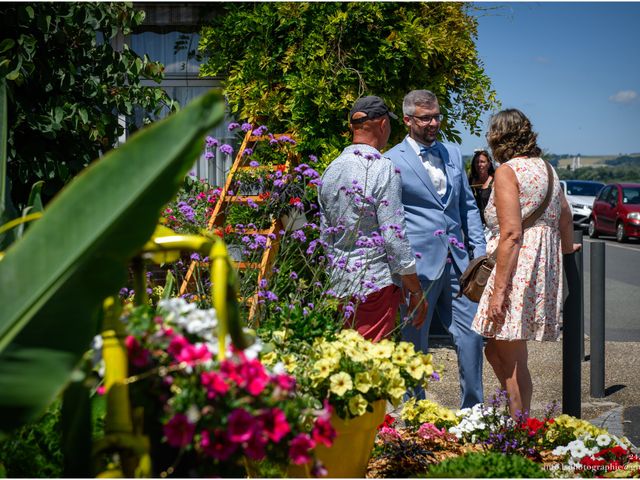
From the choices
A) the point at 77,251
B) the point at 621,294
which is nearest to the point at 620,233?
the point at 621,294

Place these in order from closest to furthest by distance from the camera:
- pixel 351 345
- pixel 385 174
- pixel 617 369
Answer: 1. pixel 351 345
2. pixel 385 174
3. pixel 617 369

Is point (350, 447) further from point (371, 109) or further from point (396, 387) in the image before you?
point (371, 109)

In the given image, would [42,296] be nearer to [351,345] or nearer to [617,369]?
[351,345]

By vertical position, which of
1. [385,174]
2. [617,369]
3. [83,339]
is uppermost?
[385,174]

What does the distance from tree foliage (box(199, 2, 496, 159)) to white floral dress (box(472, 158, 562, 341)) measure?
9.84 feet

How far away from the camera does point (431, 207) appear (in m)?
5.14

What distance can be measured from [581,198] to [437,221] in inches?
1068

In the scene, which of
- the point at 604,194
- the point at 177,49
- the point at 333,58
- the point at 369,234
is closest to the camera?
the point at 369,234

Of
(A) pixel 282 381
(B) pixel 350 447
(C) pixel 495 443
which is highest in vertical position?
(A) pixel 282 381

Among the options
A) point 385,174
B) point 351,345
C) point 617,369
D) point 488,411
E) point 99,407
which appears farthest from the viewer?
point 617,369

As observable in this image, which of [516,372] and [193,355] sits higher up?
[193,355]

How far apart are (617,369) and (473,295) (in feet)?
10.4

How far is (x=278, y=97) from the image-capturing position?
7539 millimetres

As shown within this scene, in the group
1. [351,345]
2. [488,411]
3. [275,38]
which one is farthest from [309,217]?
[351,345]
